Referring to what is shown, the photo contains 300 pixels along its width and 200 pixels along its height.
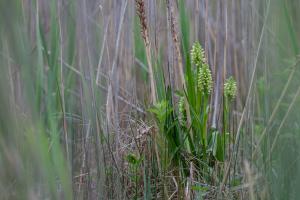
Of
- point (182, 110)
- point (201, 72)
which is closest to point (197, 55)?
point (201, 72)

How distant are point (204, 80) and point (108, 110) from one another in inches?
13.2

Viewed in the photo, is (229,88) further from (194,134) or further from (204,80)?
(194,134)

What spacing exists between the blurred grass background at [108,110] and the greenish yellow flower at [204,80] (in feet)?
0.34

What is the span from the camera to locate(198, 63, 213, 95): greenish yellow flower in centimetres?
177

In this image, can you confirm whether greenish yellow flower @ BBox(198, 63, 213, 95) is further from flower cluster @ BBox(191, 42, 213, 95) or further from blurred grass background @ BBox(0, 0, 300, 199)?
blurred grass background @ BBox(0, 0, 300, 199)

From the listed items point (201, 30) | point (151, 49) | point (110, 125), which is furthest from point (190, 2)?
point (110, 125)

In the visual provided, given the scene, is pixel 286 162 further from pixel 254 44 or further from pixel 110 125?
pixel 110 125

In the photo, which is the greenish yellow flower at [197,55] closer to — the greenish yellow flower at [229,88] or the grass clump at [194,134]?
the grass clump at [194,134]

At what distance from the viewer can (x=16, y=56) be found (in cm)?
109

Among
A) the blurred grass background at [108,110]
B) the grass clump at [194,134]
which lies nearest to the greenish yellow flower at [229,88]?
the grass clump at [194,134]

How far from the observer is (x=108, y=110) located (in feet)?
5.88

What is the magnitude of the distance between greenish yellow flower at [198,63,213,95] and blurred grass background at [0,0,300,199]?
102mm

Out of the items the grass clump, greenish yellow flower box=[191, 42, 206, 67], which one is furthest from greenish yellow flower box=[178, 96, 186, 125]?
greenish yellow flower box=[191, 42, 206, 67]

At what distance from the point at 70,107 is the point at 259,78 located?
0.58 m
